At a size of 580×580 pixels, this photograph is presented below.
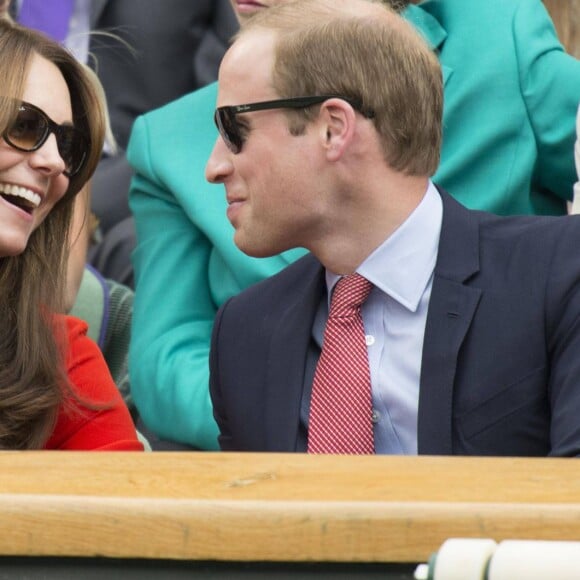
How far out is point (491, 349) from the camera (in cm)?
218

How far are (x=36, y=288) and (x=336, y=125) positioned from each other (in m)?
0.65

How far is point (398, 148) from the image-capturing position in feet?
8.00

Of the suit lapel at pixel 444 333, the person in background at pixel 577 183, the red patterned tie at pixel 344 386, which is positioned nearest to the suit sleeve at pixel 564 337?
the suit lapel at pixel 444 333

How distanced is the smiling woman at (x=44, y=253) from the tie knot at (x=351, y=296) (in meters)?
0.45

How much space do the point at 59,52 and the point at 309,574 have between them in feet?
5.31

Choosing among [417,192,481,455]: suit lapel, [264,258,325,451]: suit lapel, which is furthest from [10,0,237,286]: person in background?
[417,192,481,455]: suit lapel

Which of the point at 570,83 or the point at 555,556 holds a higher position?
the point at 555,556

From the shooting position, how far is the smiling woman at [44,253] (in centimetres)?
245

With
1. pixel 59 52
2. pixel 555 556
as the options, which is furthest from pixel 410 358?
pixel 555 556

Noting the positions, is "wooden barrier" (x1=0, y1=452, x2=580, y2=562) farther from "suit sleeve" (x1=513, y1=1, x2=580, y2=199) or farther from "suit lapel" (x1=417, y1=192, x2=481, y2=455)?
"suit sleeve" (x1=513, y1=1, x2=580, y2=199)

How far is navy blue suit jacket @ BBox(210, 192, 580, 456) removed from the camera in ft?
7.08

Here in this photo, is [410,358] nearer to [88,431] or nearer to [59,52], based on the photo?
[88,431]

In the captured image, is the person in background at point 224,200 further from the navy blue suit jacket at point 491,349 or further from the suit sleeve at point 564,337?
the suit sleeve at point 564,337

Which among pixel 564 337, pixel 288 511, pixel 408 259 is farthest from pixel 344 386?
pixel 288 511
